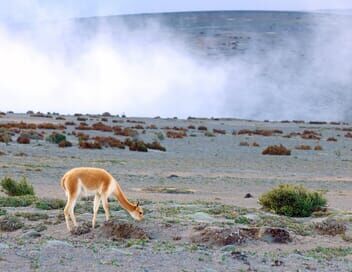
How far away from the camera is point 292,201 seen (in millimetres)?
14289

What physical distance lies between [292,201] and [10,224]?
5110 mm

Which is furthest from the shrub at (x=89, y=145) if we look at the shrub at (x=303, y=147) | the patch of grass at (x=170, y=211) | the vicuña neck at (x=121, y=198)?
the vicuña neck at (x=121, y=198)

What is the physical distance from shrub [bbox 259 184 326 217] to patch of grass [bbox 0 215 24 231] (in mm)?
4758

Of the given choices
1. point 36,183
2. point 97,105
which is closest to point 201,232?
point 36,183

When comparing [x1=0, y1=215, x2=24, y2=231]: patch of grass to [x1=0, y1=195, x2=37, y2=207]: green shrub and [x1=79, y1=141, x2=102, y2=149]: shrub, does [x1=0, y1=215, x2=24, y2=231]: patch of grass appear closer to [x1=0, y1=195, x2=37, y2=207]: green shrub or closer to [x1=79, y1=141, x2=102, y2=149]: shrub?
[x1=0, y1=195, x2=37, y2=207]: green shrub

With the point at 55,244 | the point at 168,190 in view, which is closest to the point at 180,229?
the point at 55,244

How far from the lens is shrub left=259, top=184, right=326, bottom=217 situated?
559 inches

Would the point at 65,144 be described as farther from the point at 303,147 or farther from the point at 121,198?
the point at 121,198

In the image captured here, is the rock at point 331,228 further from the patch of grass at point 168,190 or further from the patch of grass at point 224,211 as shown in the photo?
the patch of grass at point 168,190

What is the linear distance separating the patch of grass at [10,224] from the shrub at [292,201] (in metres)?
4.76

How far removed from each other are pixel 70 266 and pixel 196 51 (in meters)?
92.6

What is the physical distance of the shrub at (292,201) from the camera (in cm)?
1419

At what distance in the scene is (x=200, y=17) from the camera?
11788cm

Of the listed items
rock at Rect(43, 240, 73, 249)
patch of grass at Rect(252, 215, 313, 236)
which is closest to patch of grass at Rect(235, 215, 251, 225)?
patch of grass at Rect(252, 215, 313, 236)
